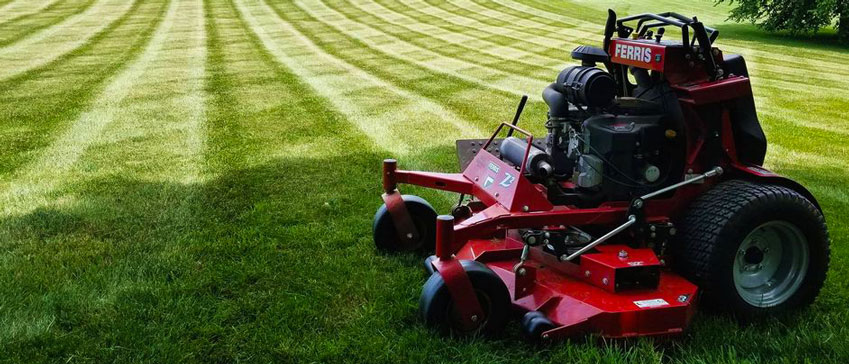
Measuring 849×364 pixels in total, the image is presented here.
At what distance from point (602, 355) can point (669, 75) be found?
64.5 inches

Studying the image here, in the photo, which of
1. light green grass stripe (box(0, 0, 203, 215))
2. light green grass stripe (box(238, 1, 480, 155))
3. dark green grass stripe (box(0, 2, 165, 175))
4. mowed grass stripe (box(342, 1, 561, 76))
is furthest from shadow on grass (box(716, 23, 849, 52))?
light green grass stripe (box(0, 0, 203, 215))

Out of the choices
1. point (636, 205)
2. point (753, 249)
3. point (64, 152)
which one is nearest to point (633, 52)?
point (636, 205)

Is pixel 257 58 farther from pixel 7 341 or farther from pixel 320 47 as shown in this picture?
pixel 7 341

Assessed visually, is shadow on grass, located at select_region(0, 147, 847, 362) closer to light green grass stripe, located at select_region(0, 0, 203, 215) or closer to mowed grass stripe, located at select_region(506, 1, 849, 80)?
light green grass stripe, located at select_region(0, 0, 203, 215)

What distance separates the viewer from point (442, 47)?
61.9 feet

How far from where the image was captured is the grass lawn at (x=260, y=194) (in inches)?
148

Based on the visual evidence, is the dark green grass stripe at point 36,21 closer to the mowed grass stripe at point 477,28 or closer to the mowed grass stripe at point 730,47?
the mowed grass stripe at point 477,28

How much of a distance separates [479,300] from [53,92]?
981cm

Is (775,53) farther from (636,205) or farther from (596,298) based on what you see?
(596,298)

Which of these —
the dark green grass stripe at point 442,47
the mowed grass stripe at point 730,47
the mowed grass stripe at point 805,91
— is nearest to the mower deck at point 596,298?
the mowed grass stripe at point 805,91

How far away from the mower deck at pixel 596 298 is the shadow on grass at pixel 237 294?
0.09 metres

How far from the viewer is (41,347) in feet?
11.8

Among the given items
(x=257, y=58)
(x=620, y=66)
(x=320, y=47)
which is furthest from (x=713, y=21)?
(x=620, y=66)

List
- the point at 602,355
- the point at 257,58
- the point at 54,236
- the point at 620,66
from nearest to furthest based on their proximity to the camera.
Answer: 1. the point at 602,355
2. the point at 620,66
3. the point at 54,236
4. the point at 257,58
